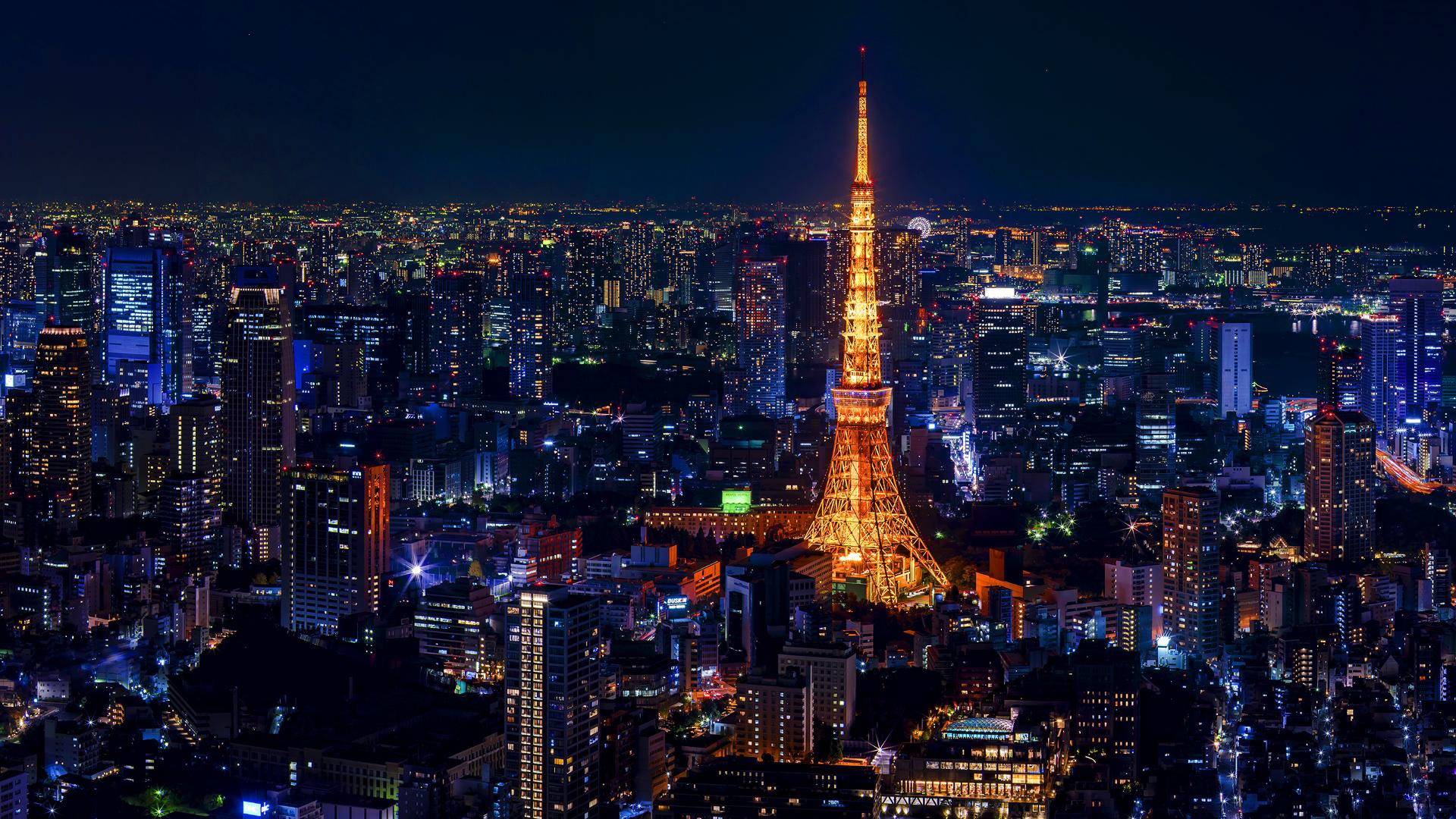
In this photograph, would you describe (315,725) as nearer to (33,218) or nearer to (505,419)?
(33,218)

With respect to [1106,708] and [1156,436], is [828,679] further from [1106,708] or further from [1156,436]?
[1156,436]

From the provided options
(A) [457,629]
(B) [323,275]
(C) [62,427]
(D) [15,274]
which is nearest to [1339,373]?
(A) [457,629]

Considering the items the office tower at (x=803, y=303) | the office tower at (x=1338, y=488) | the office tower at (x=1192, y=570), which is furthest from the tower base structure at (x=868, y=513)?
the office tower at (x=803, y=303)

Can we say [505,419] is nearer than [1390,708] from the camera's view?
No

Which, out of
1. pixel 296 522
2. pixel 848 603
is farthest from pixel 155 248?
pixel 848 603

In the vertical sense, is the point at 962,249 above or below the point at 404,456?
above

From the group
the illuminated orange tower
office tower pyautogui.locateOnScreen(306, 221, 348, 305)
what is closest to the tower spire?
the illuminated orange tower

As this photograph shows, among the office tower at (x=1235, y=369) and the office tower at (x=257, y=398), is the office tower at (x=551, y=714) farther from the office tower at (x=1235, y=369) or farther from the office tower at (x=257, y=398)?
the office tower at (x=1235, y=369)

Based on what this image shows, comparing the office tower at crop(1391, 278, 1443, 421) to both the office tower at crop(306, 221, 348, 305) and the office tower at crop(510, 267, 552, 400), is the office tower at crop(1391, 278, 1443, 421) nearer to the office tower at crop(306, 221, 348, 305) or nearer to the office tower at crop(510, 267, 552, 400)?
the office tower at crop(510, 267, 552, 400)
